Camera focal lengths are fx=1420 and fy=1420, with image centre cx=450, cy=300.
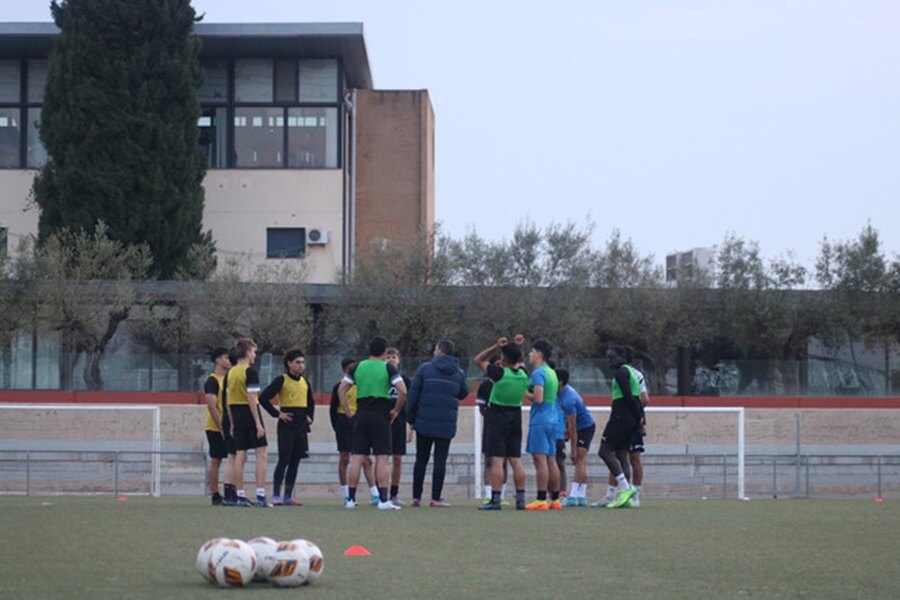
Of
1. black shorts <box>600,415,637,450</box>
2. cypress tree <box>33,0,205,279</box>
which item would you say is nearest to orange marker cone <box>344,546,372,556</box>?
black shorts <box>600,415,637,450</box>

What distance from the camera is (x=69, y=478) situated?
25.6 meters

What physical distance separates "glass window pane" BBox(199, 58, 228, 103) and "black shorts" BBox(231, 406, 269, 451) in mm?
38953

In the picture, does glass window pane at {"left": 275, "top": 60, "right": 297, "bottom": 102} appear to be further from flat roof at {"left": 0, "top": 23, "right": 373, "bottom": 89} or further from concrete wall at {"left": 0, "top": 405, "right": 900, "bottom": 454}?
concrete wall at {"left": 0, "top": 405, "right": 900, "bottom": 454}

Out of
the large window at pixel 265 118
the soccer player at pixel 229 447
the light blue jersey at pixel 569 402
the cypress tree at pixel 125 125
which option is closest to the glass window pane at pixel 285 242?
the large window at pixel 265 118

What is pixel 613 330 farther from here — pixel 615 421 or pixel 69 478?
pixel 615 421

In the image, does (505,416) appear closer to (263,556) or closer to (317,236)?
(263,556)

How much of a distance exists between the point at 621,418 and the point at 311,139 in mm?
38138

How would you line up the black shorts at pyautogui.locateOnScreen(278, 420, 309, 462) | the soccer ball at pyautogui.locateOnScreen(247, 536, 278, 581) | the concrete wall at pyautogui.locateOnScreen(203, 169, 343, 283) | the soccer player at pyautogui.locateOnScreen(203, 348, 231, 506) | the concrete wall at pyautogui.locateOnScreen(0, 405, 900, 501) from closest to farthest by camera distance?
the soccer ball at pyautogui.locateOnScreen(247, 536, 278, 581), the black shorts at pyautogui.locateOnScreen(278, 420, 309, 462), the soccer player at pyautogui.locateOnScreen(203, 348, 231, 506), the concrete wall at pyautogui.locateOnScreen(0, 405, 900, 501), the concrete wall at pyautogui.locateOnScreen(203, 169, 343, 283)

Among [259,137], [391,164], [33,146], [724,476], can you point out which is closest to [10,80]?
[33,146]

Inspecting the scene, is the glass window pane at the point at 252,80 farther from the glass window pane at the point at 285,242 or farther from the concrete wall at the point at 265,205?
the glass window pane at the point at 285,242

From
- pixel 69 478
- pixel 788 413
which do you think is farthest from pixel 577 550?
pixel 788 413

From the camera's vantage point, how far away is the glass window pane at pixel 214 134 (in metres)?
53.8

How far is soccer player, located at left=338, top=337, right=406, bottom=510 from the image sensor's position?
16.4m

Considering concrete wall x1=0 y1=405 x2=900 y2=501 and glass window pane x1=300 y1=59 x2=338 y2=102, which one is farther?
glass window pane x1=300 y1=59 x2=338 y2=102
